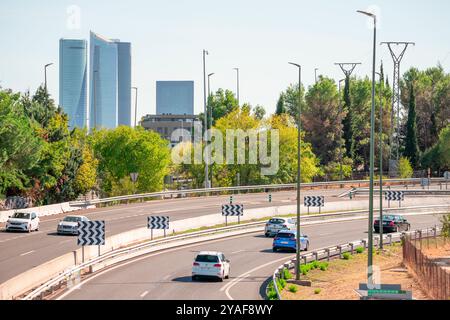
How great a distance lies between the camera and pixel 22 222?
55.4 meters

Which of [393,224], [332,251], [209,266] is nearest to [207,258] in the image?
[209,266]

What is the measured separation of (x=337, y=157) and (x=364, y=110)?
19168mm

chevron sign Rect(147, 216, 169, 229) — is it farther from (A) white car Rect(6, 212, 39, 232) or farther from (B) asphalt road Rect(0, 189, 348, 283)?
(A) white car Rect(6, 212, 39, 232)

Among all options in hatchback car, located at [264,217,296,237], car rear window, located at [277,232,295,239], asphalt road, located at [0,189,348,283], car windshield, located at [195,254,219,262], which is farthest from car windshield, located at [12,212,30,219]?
car windshield, located at [195,254,219,262]

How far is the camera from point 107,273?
4047 centimetres

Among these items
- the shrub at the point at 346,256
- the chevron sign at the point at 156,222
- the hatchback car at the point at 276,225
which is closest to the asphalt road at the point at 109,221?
the chevron sign at the point at 156,222

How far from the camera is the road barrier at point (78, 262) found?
31.8 metres

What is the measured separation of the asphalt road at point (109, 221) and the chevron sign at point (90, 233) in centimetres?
268

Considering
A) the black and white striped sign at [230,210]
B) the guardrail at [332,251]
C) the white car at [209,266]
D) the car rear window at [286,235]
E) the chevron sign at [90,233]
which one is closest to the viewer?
the white car at [209,266]

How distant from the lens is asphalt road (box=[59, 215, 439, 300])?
34.2 metres

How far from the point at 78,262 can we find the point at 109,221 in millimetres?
23053

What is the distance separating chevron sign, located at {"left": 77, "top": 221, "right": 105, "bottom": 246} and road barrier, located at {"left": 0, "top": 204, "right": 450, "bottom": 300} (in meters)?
0.61

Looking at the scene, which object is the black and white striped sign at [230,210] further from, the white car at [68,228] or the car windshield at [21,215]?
the car windshield at [21,215]

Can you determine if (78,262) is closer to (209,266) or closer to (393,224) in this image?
(209,266)
